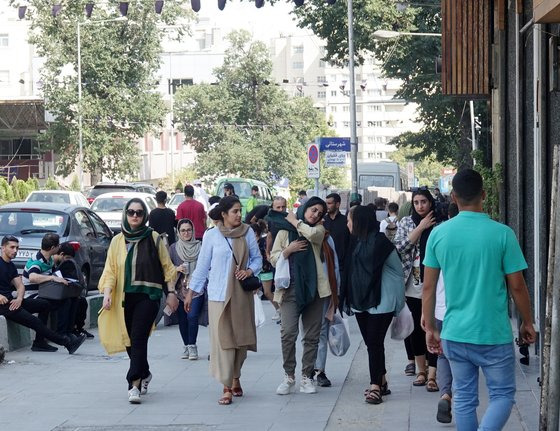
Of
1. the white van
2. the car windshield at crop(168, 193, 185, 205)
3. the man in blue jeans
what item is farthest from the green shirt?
the white van

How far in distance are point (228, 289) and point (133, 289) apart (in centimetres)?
79

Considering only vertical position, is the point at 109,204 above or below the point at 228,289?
below

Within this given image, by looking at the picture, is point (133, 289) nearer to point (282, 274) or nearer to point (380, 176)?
point (282, 274)

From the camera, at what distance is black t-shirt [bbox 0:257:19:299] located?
12.9m

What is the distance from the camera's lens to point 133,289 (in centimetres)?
991

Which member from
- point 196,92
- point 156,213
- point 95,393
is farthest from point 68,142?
point 95,393

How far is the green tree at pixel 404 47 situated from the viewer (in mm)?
32844

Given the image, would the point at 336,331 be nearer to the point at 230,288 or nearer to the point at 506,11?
the point at 230,288

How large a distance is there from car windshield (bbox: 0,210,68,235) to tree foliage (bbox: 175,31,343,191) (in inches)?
1891

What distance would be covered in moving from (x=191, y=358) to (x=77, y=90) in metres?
46.5

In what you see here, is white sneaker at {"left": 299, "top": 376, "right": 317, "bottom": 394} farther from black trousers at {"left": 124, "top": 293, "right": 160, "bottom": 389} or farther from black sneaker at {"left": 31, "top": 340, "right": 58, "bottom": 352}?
black sneaker at {"left": 31, "top": 340, "right": 58, "bottom": 352}

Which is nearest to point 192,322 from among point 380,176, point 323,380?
point 323,380

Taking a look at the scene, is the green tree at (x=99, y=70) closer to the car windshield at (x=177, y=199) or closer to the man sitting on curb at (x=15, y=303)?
the car windshield at (x=177, y=199)

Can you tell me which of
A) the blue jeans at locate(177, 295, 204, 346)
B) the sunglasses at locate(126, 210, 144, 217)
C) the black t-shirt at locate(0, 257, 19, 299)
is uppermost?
the sunglasses at locate(126, 210, 144, 217)
